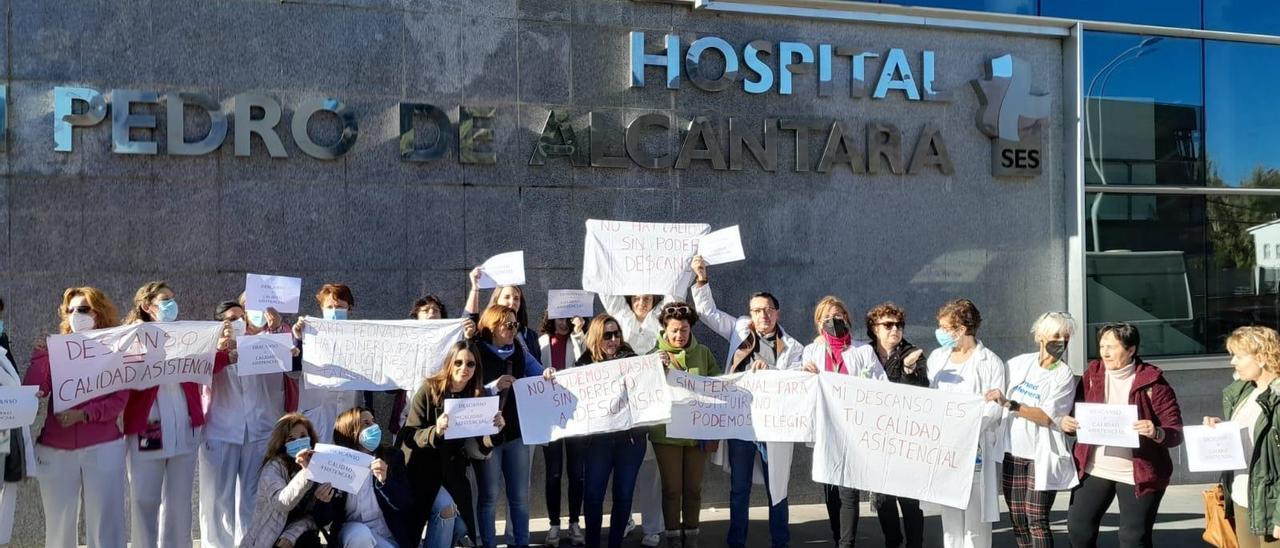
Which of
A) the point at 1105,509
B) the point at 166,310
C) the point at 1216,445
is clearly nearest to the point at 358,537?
the point at 166,310

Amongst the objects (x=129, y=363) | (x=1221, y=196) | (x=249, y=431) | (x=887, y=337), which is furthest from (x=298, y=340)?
(x=1221, y=196)

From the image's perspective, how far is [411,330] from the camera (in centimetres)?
755

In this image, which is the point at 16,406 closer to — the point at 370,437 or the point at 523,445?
the point at 370,437

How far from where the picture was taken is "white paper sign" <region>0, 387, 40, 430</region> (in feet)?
19.9

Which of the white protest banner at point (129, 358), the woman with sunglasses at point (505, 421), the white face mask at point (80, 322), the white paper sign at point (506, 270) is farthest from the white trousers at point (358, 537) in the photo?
the white paper sign at point (506, 270)

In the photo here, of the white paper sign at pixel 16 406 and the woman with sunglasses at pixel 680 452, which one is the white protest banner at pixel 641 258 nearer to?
the woman with sunglasses at pixel 680 452

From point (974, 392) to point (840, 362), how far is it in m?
0.92

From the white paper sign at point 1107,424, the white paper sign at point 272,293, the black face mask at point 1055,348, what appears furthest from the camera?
the white paper sign at point 272,293

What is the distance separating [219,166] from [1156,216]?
8.13 m

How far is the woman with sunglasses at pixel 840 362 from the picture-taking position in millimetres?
7301

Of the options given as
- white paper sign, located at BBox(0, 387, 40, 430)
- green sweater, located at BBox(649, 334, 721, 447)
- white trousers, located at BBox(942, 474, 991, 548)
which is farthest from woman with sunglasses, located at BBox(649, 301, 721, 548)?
white paper sign, located at BBox(0, 387, 40, 430)

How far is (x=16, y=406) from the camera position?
241 inches

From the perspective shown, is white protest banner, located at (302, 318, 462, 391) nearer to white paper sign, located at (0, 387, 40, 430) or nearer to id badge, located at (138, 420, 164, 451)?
id badge, located at (138, 420, 164, 451)

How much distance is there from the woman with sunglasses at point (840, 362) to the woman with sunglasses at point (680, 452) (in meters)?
0.74
